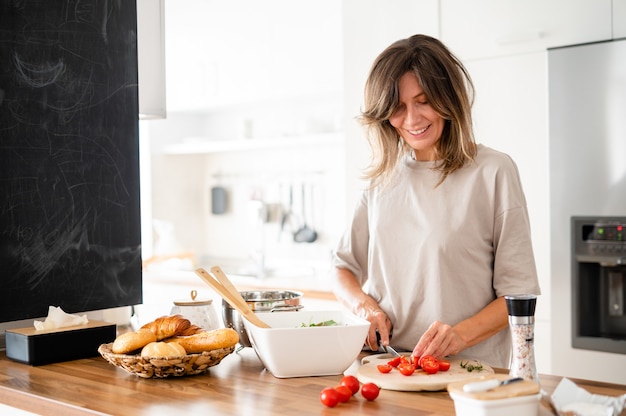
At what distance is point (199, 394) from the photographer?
58.5 inches

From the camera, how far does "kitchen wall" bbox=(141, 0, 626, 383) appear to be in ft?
9.48

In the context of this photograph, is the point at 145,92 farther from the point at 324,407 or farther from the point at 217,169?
the point at 217,169

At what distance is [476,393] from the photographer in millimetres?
1197

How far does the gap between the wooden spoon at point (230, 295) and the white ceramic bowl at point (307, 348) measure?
0.03m

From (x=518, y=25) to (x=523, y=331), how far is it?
1.86 meters

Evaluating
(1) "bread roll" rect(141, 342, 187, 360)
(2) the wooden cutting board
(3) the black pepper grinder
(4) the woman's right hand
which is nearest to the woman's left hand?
(2) the wooden cutting board

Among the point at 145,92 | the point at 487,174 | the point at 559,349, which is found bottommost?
the point at 559,349

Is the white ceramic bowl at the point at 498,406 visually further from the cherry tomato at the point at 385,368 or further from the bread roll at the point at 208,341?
the bread roll at the point at 208,341

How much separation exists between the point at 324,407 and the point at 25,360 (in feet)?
2.85

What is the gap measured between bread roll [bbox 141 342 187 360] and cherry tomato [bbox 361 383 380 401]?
0.42m

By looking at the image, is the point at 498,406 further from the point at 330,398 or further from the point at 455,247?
the point at 455,247

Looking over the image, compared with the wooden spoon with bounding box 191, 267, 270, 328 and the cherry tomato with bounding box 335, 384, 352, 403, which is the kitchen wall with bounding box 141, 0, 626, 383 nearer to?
the wooden spoon with bounding box 191, 267, 270, 328

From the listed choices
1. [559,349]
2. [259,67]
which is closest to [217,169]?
[259,67]

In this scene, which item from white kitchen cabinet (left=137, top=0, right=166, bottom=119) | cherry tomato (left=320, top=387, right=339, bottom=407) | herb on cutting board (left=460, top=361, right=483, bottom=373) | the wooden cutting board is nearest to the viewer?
cherry tomato (left=320, top=387, right=339, bottom=407)
